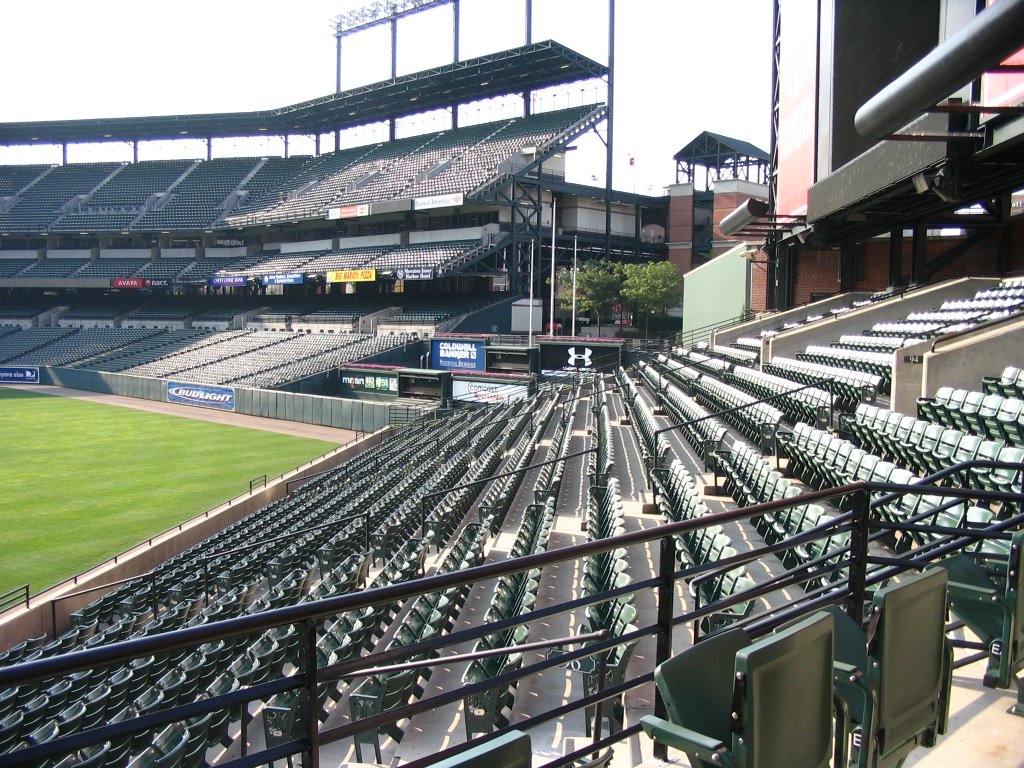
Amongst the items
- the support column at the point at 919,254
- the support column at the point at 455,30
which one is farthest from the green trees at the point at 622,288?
the support column at the point at 919,254

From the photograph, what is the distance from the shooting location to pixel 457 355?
37.0m

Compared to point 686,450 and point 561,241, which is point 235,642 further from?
point 561,241

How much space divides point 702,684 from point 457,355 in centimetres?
3484

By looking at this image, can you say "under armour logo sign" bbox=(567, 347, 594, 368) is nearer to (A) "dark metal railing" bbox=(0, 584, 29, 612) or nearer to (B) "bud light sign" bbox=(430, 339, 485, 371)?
(B) "bud light sign" bbox=(430, 339, 485, 371)

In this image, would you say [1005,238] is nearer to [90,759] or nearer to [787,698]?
[787,698]

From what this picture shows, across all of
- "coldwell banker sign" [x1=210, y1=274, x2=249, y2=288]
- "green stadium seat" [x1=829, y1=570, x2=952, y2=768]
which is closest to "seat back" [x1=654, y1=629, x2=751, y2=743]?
"green stadium seat" [x1=829, y1=570, x2=952, y2=768]

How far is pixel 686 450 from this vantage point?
1390 cm

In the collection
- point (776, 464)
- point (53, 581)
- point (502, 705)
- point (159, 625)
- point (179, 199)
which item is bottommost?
point (53, 581)

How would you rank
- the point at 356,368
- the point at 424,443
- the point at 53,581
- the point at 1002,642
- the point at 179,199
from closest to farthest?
the point at 1002,642 < the point at 53,581 < the point at 424,443 < the point at 356,368 < the point at 179,199

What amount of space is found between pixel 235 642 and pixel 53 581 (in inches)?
297

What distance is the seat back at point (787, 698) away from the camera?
216cm

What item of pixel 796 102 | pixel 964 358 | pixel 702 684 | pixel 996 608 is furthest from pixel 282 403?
pixel 702 684

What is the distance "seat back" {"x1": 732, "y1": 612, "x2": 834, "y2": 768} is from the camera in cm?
216

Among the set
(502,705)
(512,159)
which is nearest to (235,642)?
(502,705)
